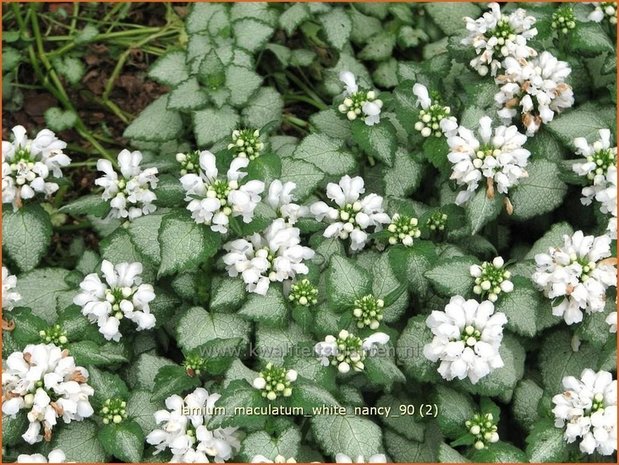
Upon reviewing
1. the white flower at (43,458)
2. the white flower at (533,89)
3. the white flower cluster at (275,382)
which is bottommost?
the white flower at (43,458)

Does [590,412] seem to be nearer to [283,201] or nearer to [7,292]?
[283,201]

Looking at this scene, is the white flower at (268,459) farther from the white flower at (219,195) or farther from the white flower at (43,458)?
the white flower at (219,195)

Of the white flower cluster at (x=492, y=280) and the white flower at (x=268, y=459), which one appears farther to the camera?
the white flower cluster at (x=492, y=280)

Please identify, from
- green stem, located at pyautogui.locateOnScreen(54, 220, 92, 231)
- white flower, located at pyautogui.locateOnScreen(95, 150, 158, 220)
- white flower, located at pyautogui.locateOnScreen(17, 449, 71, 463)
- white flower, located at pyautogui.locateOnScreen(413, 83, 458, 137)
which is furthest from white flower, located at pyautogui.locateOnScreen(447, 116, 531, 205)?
green stem, located at pyautogui.locateOnScreen(54, 220, 92, 231)

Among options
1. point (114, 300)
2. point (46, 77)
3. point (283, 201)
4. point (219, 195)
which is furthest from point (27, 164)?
point (46, 77)

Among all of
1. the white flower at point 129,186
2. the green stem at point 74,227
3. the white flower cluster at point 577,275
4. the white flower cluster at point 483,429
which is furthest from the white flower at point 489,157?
the green stem at point 74,227

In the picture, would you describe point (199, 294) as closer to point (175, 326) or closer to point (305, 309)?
point (175, 326)
